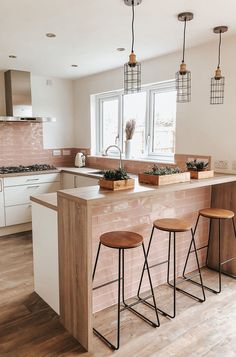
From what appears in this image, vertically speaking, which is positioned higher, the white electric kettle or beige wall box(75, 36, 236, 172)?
beige wall box(75, 36, 236, 172)

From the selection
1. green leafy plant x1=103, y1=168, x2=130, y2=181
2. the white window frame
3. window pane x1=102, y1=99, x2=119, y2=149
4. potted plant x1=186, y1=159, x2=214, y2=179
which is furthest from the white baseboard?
potted plant x1=186, y1=159, x2=214, y2=179

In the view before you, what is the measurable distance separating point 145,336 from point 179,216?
47.0 inches

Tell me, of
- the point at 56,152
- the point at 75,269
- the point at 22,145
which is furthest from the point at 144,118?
the point at 75,269

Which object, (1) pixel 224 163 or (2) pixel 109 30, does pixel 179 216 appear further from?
(2) pixel 109 30

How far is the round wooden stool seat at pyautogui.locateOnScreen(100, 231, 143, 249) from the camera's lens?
1.98 metres

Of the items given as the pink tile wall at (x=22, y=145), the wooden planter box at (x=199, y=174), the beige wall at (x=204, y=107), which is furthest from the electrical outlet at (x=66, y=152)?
the wooden planter box at (x=199, y=174)

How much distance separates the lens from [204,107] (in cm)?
318

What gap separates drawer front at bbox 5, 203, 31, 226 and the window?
1.68 metres

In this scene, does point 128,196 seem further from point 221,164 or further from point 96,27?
point 96,27

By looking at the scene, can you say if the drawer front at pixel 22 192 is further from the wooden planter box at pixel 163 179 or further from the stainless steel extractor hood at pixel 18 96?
the wooden planter box at pixel 163 179

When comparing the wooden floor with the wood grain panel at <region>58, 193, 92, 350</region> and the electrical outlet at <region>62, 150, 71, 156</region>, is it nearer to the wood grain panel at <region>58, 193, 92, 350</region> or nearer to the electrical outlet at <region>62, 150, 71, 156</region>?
the wood grain panel at <region>58, 193, 92, 350</region>

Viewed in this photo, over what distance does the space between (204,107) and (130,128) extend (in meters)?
1.26

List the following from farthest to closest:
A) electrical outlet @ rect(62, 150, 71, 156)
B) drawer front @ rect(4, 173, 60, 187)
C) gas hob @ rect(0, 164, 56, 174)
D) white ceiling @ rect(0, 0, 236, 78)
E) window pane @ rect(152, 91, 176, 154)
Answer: electrical outlet @ rect(62, 150, 71, 156) < gas hob @ rect(0, 164, 56, 174) < drawer front @ rect(4, 173, 60, 187) < window pane @ rect(152, 91, 176, 154) < white ceiling @ rect(0, 0, 236, 78)

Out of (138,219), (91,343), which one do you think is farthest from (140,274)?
(91,343)
